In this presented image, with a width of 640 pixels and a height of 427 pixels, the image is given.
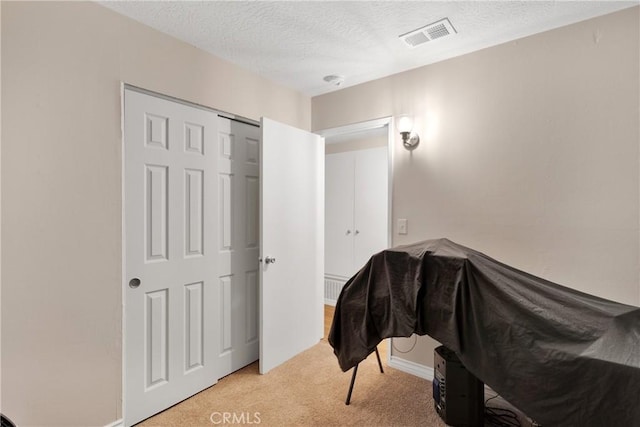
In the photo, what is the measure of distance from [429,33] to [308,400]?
2627 mm

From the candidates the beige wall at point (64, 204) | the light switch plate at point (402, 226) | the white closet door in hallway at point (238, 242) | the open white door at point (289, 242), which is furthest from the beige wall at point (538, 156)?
the beige wall at point (64, 204)

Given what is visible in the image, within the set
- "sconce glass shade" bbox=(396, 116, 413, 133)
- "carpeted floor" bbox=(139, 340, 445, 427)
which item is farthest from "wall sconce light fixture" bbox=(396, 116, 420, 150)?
"carpeted floor" bbox=(139, 340, 445, 427)

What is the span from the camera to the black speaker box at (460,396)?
187 cm

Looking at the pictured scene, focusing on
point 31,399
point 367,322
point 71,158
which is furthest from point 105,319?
point 367,322

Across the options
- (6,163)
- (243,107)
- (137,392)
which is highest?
(243,107)

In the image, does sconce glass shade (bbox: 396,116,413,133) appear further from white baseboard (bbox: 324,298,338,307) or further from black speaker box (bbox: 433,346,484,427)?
white baseboard (bbox: 324,298,338,307)

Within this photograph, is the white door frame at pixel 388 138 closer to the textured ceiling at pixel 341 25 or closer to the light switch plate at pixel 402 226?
the light switch plate at pixel 402 226

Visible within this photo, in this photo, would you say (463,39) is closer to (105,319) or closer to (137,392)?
(105,319)

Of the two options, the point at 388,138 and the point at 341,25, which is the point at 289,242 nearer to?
Result: the point at 388,138

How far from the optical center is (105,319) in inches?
70.9

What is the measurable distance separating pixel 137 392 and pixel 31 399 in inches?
20.5

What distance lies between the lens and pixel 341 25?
1.99 metres

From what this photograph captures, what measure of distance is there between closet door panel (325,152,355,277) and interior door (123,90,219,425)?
2.24 m

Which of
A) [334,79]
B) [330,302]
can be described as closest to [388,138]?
[334,79]
